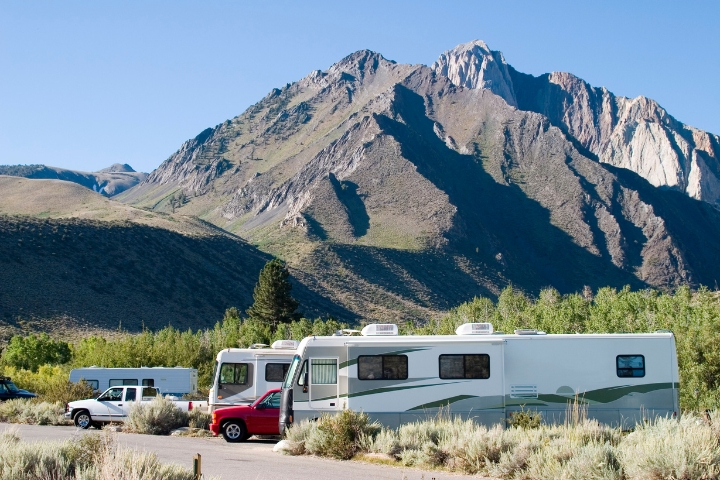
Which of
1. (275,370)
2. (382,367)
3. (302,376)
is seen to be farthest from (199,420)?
(382,367)

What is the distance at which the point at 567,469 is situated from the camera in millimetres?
12141

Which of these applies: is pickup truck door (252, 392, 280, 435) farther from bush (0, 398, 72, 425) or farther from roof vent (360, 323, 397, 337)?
bush (0, 398, 72, 425)

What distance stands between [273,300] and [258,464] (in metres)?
57.3

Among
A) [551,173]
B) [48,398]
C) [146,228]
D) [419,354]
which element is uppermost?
[551,173]

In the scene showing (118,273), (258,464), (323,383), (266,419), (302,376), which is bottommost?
(258,464)

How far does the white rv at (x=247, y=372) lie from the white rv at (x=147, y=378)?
734 centimetres

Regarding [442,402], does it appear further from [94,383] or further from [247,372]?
[94,383]

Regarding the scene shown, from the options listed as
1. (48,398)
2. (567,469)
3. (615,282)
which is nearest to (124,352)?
(48,398)

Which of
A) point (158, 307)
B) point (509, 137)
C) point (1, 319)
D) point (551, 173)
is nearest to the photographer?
point (1, 319)

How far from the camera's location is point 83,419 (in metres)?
25.1

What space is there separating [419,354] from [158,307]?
71554 mm

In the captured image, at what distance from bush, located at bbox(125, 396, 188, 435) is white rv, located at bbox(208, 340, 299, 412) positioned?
110 inches

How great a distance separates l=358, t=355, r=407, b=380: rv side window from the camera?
19125mm

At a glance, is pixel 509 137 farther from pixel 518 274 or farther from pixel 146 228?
pixel 146 228
